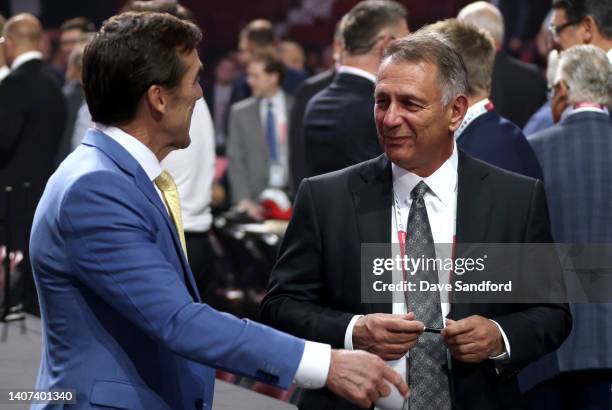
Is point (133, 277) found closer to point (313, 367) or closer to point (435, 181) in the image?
point (313, 367)

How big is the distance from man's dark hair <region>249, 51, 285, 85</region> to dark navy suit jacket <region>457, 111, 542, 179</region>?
466cm

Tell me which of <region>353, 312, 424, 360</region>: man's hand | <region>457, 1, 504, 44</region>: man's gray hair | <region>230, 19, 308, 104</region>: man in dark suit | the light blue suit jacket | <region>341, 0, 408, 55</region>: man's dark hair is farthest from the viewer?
<region>230, 19, 308, 104</region>: man in dark suit

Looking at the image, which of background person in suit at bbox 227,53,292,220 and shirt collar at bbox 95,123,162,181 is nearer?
shirt collar at bbox 95,123,162,181

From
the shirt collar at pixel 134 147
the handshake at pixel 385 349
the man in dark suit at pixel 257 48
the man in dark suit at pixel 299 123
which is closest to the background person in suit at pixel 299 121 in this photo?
the man in dark suit at pixel 299 123

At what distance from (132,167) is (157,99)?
158 mm

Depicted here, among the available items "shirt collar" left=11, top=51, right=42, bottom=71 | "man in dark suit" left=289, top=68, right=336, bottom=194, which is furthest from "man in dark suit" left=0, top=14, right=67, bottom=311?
"man in dark suit" left=289, top=68, right=336, bottom=194

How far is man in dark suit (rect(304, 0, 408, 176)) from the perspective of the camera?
4918 millimetres

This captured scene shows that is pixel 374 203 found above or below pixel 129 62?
below

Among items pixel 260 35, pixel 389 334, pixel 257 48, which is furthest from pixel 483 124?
pixel 260 35

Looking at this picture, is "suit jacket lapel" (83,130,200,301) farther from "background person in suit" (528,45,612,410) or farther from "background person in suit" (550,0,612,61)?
"background person in suit" (550,0,612,61)

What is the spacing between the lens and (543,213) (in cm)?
281

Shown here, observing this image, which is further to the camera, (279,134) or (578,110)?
(279,134)

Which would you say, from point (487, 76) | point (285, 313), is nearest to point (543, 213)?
point (285, 313)

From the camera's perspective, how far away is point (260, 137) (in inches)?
329
